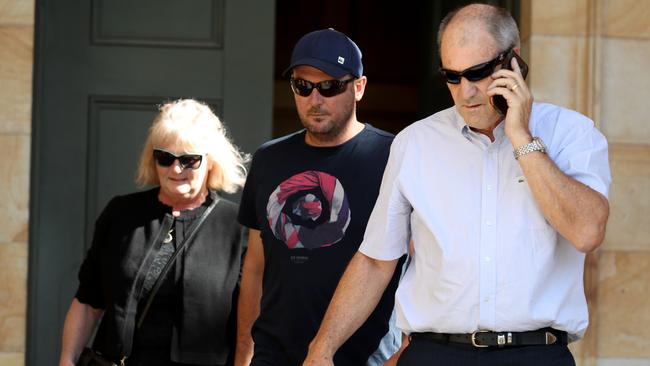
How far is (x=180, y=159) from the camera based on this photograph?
5.24 metres

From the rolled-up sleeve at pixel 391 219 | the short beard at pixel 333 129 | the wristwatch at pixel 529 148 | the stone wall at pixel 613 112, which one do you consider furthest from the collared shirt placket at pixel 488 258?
the stone wall at pixel 613 112

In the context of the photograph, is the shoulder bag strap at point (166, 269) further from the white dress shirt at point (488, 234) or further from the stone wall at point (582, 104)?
the white dress shirt at point (488, 234)

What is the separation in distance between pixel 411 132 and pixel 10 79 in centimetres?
265

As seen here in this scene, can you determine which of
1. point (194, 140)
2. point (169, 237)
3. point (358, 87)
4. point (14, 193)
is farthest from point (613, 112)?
point (14, 193)

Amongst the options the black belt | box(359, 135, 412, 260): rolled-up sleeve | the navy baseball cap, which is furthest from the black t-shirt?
the black belt

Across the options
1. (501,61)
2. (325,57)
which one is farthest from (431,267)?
(325,57)

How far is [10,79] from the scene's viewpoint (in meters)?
5.94

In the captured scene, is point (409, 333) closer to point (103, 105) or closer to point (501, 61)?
point (501, 61)

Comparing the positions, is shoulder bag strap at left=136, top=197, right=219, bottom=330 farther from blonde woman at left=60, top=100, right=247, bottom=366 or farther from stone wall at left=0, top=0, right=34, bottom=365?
stone wall at left=0, top=0, right=34, bottom=365

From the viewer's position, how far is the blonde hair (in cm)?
528

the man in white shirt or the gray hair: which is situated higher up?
the gray hair

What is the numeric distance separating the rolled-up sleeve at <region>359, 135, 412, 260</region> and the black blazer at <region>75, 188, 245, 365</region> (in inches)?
50.6

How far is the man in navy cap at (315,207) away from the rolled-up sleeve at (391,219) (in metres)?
0.72

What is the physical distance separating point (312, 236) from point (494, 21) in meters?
1.36
